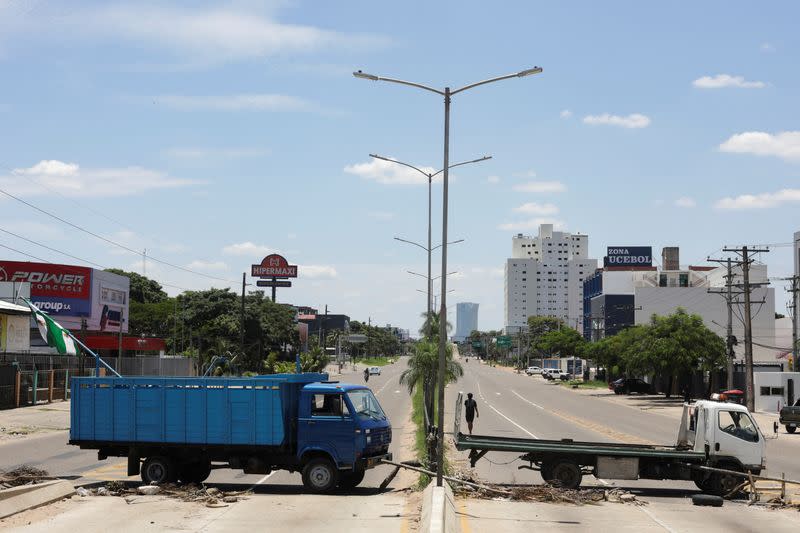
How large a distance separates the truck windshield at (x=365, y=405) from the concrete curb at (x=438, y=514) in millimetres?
3368

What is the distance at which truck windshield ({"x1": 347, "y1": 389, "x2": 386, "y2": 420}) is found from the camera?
70.3 feet

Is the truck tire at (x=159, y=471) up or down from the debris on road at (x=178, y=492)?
up

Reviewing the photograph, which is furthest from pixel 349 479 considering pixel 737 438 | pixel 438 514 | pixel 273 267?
pixel 273 267

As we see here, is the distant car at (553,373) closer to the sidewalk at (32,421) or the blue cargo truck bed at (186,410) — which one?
the sidewalk at (32,421)

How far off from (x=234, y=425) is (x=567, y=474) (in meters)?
8.19

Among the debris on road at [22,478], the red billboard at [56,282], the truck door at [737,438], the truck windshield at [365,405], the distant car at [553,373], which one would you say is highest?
the red billboard at [56,282]

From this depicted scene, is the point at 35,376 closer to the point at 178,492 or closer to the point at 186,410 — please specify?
the point at 186,410

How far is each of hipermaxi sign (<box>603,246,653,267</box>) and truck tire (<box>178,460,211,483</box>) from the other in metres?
138

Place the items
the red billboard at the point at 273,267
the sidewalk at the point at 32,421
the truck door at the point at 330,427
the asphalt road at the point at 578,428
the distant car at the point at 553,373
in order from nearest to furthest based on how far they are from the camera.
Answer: the truck door at the point at 330,427 → the asphalt road at the point at 578,428 → the sidewalk at the point at 32,421 → the distant car at the point at 553,373 → the red billboard at the point at 273,267

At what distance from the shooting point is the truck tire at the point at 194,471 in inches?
870

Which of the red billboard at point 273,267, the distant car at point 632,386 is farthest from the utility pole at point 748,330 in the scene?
the red billboard at point 273,267

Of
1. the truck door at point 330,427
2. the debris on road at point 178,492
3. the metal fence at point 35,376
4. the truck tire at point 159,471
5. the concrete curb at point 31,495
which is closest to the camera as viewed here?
the concrete curb at point 31,495

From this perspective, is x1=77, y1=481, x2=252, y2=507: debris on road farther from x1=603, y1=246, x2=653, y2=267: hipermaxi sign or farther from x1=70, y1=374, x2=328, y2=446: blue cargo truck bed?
x1=603, y1=246, x2=653, y2=267: hipermaxi sign

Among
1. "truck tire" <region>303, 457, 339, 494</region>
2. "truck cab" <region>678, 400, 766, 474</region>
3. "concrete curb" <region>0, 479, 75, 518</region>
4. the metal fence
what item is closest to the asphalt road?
"truck cab" <region>678, 400, 766, 474</region>
